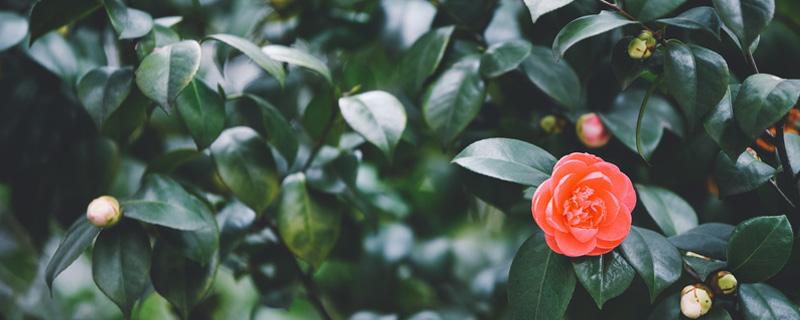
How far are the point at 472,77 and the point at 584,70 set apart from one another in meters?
0.17

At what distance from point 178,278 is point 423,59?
453 millimetres

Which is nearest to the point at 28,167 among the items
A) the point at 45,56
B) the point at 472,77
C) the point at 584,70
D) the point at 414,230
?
the point at 45,56

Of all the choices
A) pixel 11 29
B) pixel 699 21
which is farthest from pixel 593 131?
pixel 11 29

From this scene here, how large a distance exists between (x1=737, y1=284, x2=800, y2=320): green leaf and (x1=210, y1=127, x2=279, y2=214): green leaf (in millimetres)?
610

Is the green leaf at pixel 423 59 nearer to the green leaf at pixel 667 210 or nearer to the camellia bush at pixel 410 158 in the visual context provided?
the camellia bush at pixel 410 158

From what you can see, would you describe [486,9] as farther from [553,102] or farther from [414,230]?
[414,230]

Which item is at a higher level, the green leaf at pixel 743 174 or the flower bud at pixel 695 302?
the green leaf at pixel 743 174

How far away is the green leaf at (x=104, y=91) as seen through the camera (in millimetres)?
974

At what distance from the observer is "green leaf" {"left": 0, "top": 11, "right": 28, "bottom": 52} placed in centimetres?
119

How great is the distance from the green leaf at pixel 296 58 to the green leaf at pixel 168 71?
4.8 inches

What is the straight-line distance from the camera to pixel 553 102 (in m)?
1.20

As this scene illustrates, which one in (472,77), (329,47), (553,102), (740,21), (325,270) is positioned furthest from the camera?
(325,270)

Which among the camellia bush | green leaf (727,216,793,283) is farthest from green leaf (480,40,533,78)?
green leaf (727,216,793,283)

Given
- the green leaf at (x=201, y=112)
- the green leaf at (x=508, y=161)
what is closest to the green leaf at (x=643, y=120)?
the green leaf at (x=508, y=161)
